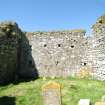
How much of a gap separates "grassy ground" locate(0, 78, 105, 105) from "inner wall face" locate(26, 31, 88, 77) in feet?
13.2

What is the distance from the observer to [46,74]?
24.8 m

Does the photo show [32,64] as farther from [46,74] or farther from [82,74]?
[82,74]

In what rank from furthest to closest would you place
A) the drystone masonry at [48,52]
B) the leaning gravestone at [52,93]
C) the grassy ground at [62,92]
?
the drystone masonry at [48,52]
the grassy ground at [62,92]
the leaning gravestone at [52,93]

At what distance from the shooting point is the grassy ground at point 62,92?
16.6 metres

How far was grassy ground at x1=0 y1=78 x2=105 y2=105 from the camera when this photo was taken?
54.5ft

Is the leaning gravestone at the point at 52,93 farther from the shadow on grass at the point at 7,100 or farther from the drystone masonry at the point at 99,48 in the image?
the drystone masonry at the point at 99,48

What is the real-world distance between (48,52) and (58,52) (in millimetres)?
728

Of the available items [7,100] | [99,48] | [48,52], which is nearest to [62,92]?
[7,100]

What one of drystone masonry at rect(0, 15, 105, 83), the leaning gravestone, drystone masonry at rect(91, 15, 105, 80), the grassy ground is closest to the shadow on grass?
the grassy ground

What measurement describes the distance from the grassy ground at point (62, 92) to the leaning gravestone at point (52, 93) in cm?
94

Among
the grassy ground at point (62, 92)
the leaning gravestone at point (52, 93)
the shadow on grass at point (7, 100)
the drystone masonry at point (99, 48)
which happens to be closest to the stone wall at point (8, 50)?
the grassy ground at point (62, 92)

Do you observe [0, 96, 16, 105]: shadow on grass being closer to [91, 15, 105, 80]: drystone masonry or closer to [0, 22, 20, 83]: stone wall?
[0, 22, 20, 83]: stone wall

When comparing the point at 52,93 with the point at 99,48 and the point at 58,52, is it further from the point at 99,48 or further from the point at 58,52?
the point at 58,52

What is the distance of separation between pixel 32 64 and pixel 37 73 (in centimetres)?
79
